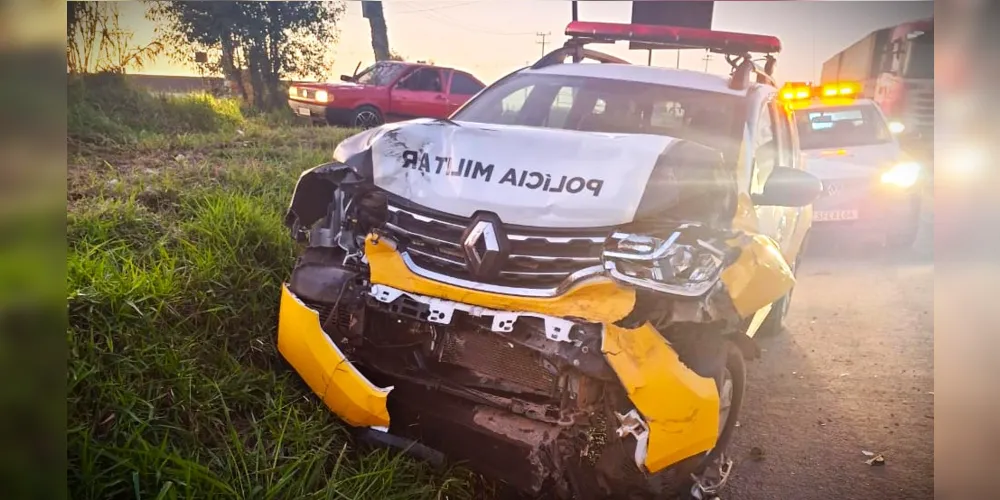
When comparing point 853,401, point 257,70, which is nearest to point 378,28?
point 257,70

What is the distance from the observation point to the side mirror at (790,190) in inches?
95.9

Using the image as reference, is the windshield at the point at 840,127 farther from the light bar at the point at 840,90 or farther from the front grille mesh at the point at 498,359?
the front grille mesh at the point at 498,359

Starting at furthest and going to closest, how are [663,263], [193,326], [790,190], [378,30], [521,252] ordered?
[378,30], [790,190], [193,326], [521,252], [663,263]

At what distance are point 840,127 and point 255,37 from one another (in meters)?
2.49

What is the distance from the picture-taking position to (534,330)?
1881 mm

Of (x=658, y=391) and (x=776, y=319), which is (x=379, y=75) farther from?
(x=776, y=319)

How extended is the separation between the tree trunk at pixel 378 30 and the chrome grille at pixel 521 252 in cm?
78

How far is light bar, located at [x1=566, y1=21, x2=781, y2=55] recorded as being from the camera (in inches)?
98.0

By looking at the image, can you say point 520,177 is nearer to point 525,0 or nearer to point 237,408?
point 525,0

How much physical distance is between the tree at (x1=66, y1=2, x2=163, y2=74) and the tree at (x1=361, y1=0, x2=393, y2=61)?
0.69m

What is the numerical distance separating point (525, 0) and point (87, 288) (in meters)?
1.60

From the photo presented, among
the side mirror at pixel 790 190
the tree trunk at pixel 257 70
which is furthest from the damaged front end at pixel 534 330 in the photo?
the tree trunk at pixel 257 70
